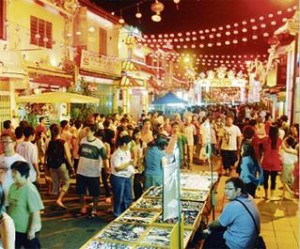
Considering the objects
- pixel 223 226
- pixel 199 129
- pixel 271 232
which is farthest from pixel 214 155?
pixel 223 226

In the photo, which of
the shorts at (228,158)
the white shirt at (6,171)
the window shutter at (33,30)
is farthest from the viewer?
the window shutter at (33,30)

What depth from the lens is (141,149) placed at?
995 cm

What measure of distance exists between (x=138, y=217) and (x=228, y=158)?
7.01 meters

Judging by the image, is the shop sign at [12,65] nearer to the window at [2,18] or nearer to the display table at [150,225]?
the window at [2,18]

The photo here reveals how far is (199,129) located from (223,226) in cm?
1121

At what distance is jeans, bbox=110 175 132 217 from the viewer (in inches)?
317

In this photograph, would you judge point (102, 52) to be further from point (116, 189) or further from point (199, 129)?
point (116, 189)

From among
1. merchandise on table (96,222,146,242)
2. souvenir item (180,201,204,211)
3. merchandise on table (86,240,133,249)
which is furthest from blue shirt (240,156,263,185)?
merchandise on table (86,240,133,249)

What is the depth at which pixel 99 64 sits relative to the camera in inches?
901

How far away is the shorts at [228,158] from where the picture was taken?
12586mm

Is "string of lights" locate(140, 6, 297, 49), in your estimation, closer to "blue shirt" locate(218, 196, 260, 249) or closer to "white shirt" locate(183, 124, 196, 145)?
"white shirt" locate(183, 124, 196, 145)

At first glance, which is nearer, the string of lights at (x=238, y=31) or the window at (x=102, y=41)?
the string of lights at (x=238, y=31)

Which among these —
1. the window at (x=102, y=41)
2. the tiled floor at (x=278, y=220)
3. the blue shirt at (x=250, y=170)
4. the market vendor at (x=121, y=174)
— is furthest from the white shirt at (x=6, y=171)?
the window at (x=102, y=41)

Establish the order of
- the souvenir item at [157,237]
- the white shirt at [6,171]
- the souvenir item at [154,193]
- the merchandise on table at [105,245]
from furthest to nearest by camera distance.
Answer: the souvenir item at [154,193] → the white shirt at [6,171] → the souvenir item at [157,237] → the merchandise on table at [105,245]
